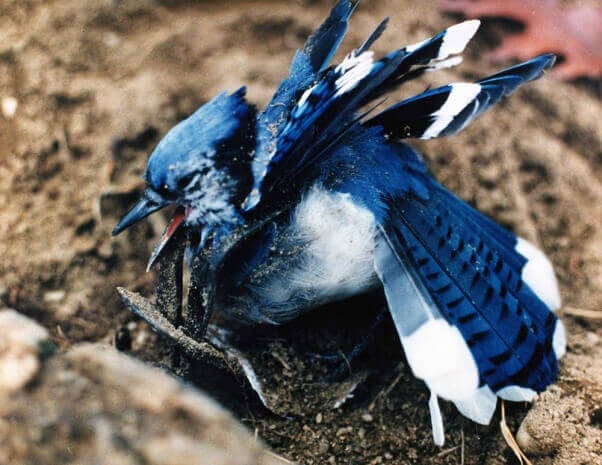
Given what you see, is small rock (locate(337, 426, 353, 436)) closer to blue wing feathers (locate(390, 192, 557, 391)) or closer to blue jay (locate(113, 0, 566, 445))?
blue jay (locate(113, 0, 566, 445))

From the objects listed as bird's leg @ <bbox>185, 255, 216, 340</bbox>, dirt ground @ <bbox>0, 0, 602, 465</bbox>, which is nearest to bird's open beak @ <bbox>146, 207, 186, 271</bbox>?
bird's leg @ <bbox>185, 255, 216, 340</bbox>

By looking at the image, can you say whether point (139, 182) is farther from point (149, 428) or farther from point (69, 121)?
point (149, 428)

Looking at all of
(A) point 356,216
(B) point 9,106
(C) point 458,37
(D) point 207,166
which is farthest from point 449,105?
(B) point 9,106

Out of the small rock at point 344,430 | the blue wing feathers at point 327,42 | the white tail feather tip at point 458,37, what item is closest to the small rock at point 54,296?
the small rock at point 344,430

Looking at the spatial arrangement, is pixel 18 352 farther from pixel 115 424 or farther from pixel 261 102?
pixel 261 102

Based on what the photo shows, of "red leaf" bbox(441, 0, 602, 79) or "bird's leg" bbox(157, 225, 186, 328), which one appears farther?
"red leaf" bbox(441, 0, 602, 79)

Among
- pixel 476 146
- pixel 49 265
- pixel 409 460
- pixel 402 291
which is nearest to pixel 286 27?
pixel 476 146
